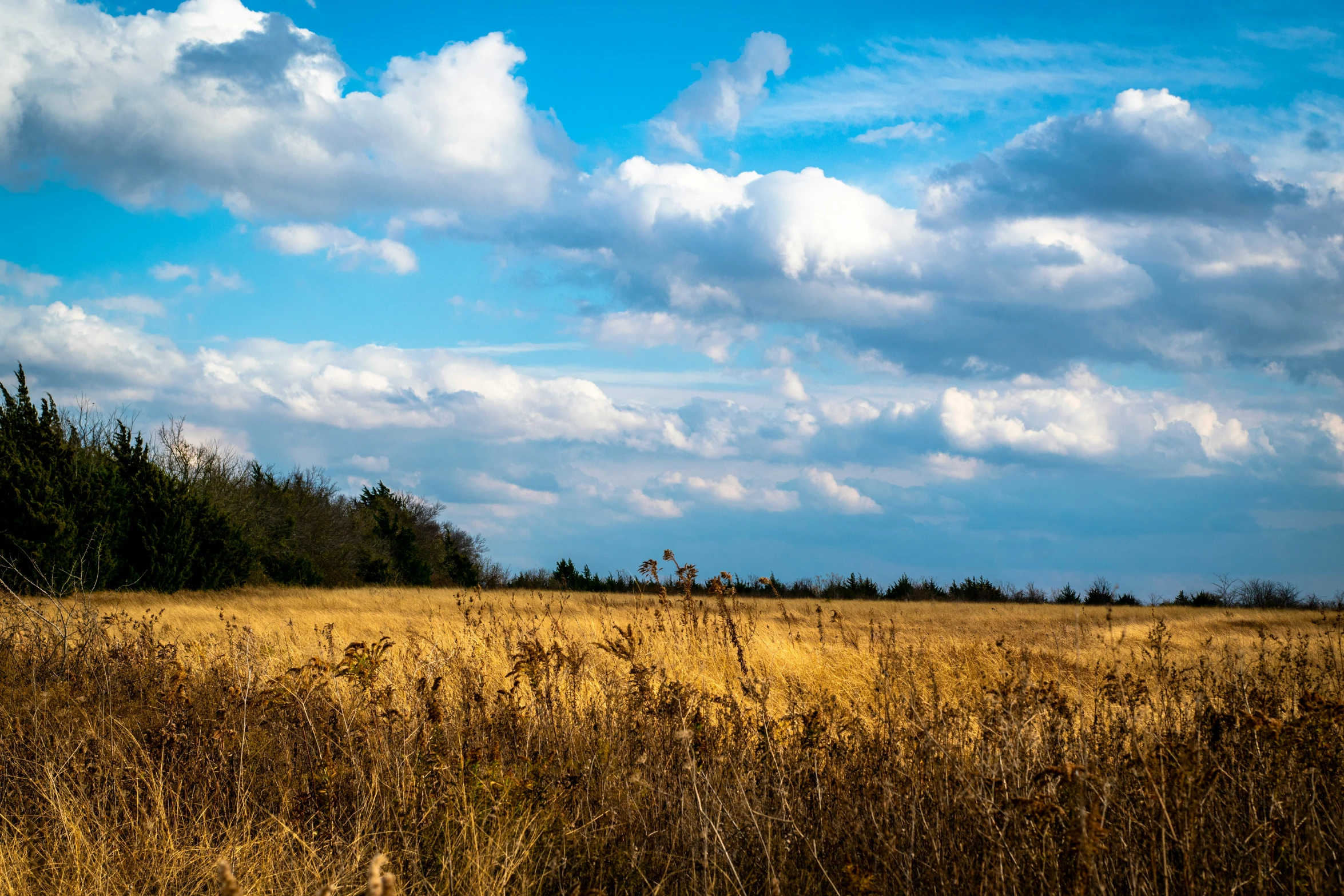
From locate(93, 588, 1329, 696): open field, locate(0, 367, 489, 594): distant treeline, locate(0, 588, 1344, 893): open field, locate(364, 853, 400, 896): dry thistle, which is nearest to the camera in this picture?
locate(364, 853, 400, 896): dry thistle

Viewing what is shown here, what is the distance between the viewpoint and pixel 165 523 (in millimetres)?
32250

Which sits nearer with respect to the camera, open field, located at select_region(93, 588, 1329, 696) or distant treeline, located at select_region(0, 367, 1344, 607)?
open field, located at select_region(93, 588, 1329, 696)

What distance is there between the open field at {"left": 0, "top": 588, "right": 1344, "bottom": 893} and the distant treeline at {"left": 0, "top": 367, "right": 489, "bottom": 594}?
1549 cm

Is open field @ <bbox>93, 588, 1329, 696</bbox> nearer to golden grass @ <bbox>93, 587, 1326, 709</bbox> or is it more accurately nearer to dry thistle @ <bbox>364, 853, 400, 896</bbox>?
golden grass @ <bbox>93, 587, 1326, 709</bbox>

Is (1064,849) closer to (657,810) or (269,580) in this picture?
(657,810)

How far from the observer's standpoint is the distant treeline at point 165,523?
27484 mm

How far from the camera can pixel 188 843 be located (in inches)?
175

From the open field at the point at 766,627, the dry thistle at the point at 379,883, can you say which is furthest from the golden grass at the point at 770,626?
the dry thistle at the point at 379,883

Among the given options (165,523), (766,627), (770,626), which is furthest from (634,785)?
(165,523)

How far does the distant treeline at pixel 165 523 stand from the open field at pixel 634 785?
1549 centimetres

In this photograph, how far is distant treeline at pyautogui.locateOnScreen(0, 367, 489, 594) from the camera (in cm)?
2748

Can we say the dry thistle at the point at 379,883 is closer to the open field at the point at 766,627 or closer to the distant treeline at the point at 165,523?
the open field at the point at 766,627

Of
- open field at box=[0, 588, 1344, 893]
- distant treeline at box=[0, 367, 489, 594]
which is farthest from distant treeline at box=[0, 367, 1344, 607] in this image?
open field at box=[0, 588, 1344, 893]

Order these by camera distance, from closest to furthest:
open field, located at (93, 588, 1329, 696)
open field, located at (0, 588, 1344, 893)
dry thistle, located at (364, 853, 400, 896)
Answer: dry thistle, located at (364, 853, 400, 896) < open field, located at (0, 588, 1344, 893) < open field, located at (93, 588, 1329, 696)
